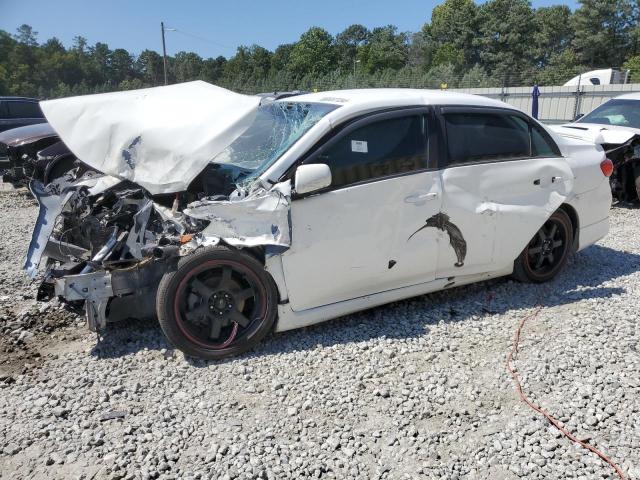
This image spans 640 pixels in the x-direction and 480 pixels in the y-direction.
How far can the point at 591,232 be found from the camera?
504 cm

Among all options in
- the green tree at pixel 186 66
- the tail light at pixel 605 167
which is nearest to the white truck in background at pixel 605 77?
the tail light at pixel 605 167

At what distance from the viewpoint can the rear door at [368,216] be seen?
3.52m

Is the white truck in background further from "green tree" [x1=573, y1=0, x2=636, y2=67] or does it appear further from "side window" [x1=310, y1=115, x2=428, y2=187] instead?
"green tree" [x1=573, y1=0, x2=636, y2=67]

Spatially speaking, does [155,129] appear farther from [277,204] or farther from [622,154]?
[622,154]

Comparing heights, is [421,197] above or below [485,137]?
below

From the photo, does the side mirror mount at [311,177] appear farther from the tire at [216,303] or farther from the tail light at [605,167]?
the tail light at [605,167]

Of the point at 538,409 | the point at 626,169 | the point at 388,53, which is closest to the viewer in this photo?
the point at 538,409

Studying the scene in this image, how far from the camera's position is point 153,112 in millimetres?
3945

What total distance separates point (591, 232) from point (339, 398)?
10.9 feet

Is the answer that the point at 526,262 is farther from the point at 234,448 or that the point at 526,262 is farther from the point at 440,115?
the point at 234,448

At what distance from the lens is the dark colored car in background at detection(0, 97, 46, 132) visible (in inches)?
490

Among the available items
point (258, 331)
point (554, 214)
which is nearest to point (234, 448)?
point (258, 331)

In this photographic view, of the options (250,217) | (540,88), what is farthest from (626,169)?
(540,88)

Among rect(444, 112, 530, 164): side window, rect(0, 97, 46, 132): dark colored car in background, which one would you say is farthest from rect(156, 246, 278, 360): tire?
rect(0, 97, 46, 132): dark colored car in background
